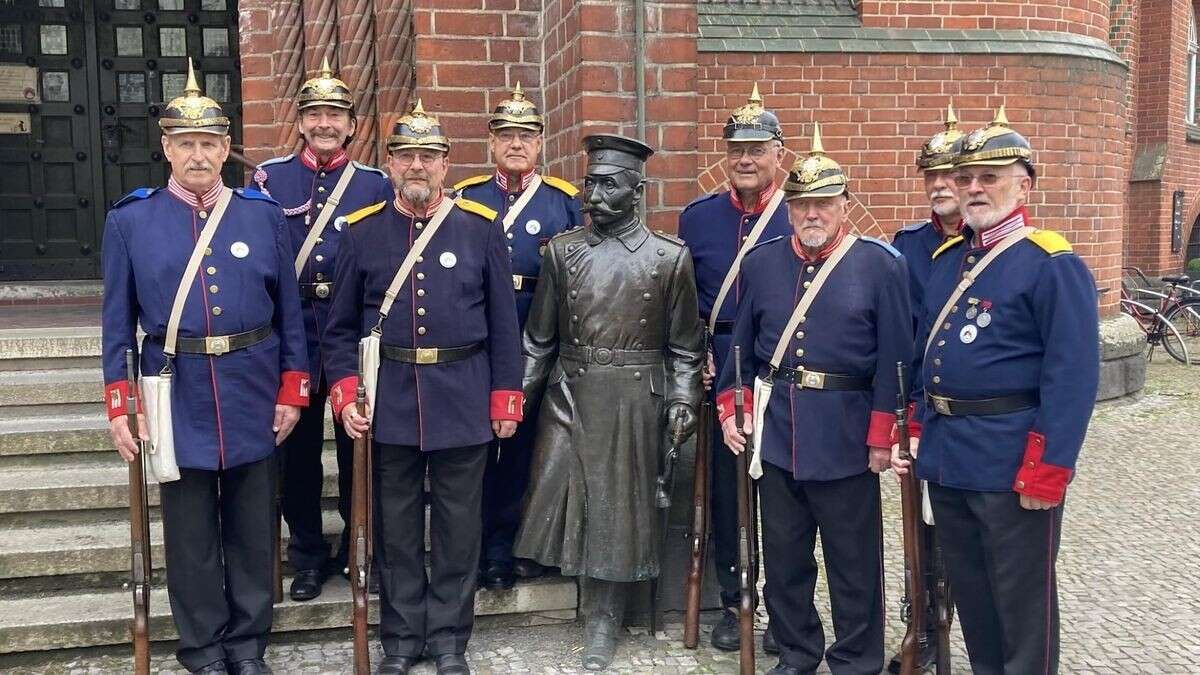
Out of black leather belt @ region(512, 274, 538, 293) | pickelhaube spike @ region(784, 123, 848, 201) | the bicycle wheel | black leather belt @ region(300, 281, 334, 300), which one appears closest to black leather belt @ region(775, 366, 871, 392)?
pickelhaube spike @ region(784, 123, 848, 201)

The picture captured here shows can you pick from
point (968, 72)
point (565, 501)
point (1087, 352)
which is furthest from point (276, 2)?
point (968, 72)

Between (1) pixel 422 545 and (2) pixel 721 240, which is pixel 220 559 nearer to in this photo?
(1) pixel 422 545

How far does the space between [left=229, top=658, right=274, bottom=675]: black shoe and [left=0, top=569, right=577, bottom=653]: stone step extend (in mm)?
417

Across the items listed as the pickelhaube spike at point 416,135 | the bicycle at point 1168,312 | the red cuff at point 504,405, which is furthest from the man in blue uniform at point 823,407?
the bicycle at point 1168,312

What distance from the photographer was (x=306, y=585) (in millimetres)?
4398

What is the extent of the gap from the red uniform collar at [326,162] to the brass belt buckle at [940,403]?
2.53 metres

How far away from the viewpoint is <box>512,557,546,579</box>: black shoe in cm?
460

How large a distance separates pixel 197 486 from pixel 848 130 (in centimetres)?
610

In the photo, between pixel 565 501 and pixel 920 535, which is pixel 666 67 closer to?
pixel 565 501

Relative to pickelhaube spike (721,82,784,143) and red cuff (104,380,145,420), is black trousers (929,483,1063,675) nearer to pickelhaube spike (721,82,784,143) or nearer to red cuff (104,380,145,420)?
pickelhaube spike (721,82,784,143)

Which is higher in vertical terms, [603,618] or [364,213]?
[364,213]

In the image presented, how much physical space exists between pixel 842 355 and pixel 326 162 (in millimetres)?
2226

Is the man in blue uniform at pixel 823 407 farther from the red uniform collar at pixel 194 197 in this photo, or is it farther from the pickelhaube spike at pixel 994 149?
the red uniform collar at pixel 194 197

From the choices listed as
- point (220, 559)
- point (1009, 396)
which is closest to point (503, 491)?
point (220, 559)
